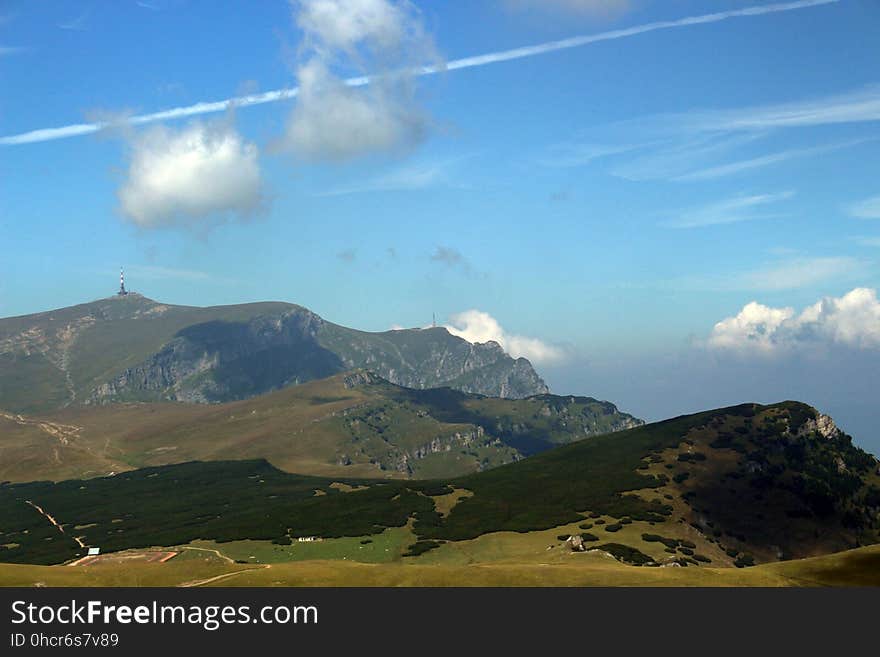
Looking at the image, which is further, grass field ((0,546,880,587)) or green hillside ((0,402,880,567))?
green hillside ((0,402,880,567))

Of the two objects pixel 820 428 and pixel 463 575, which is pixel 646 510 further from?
pixel 463 575

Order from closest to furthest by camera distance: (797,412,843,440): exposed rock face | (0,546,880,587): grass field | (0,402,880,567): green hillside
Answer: (0,546,880,587): grass field
(0,402,880,567): green hillside
(797,412,843,440): exposed rock face

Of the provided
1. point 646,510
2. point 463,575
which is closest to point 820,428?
point 646,510

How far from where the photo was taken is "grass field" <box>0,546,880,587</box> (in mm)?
62094

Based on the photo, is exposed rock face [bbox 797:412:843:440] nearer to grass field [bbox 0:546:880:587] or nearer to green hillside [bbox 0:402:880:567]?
green hillside [bbox 0:402:880:567]

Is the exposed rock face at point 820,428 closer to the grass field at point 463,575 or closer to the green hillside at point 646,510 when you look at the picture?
the green hillside at point 646,510

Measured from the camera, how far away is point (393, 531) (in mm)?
138125

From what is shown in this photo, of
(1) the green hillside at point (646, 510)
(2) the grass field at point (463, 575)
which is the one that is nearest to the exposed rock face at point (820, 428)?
(1) the green hillside at point (646, 510)

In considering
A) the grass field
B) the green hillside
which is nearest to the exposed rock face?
the green hillside
